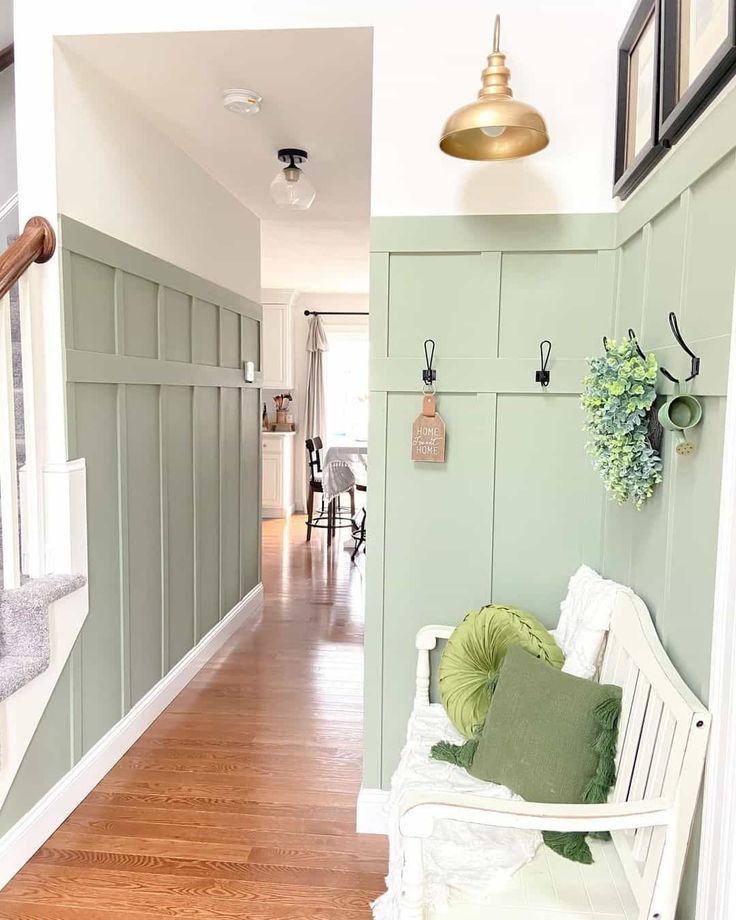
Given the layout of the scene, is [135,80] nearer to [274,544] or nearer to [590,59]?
[590,59]

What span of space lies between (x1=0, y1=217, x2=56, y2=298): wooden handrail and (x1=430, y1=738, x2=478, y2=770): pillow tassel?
5.66ft

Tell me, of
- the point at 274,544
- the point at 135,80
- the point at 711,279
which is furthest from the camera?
the point at 274,544

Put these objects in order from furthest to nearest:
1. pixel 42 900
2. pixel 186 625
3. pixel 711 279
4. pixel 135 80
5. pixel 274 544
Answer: pixel 274 544, pixel 186 625, pixel 135 80, pixel 42 900, pixel 711 279

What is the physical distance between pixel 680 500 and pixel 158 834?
1.88m

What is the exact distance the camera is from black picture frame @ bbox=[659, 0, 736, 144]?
4.16 feet

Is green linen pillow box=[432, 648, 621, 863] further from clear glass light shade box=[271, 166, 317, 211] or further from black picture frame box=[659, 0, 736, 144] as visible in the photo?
clear glass light shade box=[271, 166, 317, 211]

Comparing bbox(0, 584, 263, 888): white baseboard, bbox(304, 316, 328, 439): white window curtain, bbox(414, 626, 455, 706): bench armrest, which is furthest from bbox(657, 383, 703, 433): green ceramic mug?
bbox(304, 316, 328, 439): white window curtain

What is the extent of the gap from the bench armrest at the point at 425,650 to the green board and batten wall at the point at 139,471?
1133 millimetres

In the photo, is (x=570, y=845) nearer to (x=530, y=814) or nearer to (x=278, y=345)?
(x=530, y=814)

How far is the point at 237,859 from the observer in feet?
6.98

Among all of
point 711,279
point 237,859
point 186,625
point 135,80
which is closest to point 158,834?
point 237,859

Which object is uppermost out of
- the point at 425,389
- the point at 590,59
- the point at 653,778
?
the point at 590,59

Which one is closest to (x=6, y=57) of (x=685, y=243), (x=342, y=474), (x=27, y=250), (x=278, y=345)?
(x=27, y=250)

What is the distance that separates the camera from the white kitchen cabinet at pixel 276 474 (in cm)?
769
